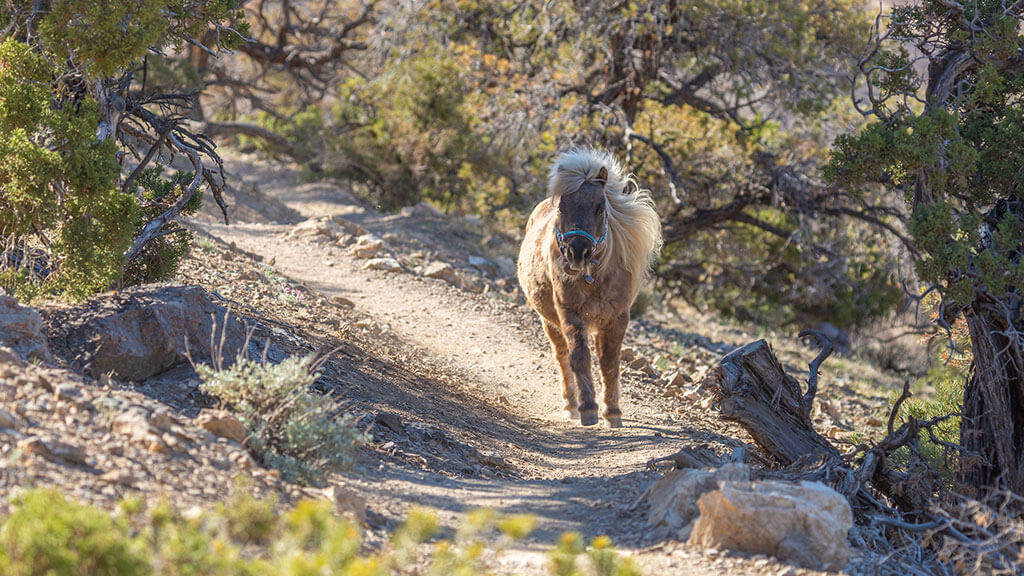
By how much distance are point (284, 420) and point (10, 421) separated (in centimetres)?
141

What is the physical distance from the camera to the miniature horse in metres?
7.59

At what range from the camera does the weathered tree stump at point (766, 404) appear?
6727 millimetres

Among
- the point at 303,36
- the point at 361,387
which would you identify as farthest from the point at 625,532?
the point at 303,36

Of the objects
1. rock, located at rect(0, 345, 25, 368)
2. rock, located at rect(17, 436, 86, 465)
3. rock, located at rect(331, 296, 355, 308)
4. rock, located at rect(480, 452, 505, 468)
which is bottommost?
rock, located at rect(480, 452, 505, 468)

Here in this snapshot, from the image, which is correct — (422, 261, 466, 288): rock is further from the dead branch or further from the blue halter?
the dead branch

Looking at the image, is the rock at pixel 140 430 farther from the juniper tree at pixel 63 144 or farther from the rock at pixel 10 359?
the juniper tree at pixel 63 144

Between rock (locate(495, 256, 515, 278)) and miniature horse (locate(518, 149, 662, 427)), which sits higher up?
miniature horse (locate(518, 149, 662, 427))

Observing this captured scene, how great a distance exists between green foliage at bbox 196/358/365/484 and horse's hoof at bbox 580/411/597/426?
3253 millimetres

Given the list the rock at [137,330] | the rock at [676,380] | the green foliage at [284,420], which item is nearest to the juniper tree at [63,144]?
the rock at [137,330]

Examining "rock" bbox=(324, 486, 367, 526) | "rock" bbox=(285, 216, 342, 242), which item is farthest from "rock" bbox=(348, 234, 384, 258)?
"rock" bbox=(324, 486, 367, 526)

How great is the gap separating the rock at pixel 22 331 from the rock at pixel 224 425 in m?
1.12

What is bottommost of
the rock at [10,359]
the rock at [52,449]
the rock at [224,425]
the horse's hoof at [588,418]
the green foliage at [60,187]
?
the horse's hoof at [588,418]

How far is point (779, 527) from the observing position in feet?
14.3

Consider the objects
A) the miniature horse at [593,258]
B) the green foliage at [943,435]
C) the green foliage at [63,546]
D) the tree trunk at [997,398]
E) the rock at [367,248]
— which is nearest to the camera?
the green foliage at [63,546]
